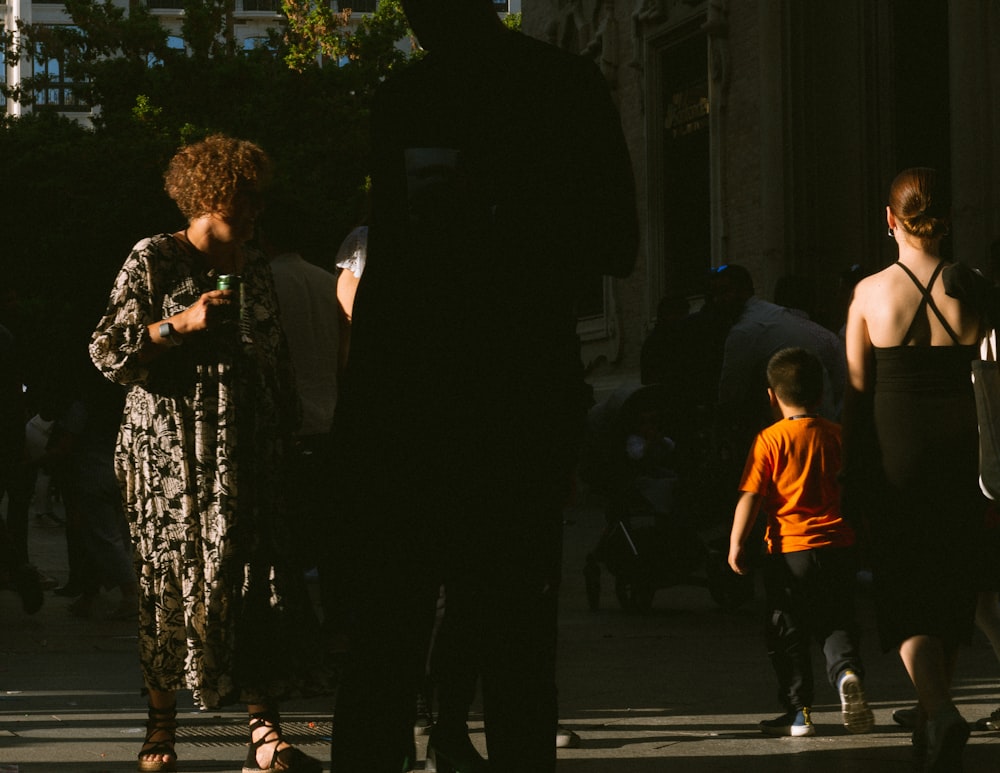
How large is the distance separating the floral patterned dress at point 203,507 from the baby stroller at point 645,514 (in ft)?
15.5

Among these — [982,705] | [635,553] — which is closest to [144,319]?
[982,705]

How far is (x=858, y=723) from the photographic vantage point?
5.98 m

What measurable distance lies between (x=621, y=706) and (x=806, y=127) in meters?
11.6

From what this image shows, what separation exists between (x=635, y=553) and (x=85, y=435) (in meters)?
3.25

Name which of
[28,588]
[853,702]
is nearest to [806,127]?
[28,588]

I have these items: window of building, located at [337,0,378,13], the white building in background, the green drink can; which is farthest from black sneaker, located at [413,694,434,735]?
window of building, located at [337,0,378,13]

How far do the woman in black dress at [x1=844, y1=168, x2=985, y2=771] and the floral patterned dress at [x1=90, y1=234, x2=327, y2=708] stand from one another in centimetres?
177

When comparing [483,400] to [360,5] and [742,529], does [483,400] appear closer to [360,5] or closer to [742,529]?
[742,529]

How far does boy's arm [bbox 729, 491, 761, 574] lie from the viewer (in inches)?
236

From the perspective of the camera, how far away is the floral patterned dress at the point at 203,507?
5.39 meters

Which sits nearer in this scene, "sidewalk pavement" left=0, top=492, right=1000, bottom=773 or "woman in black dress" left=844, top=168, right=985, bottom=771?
"woman in black dress" left=844, top=168, right=985, bottom=771

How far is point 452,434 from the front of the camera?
3.25 meters

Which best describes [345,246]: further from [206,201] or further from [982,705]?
[982,705]

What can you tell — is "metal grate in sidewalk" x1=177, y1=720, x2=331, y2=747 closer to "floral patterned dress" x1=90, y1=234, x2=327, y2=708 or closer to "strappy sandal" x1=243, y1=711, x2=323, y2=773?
"strappy sandal" x1=243, y1=711, x2=323, y2=773
